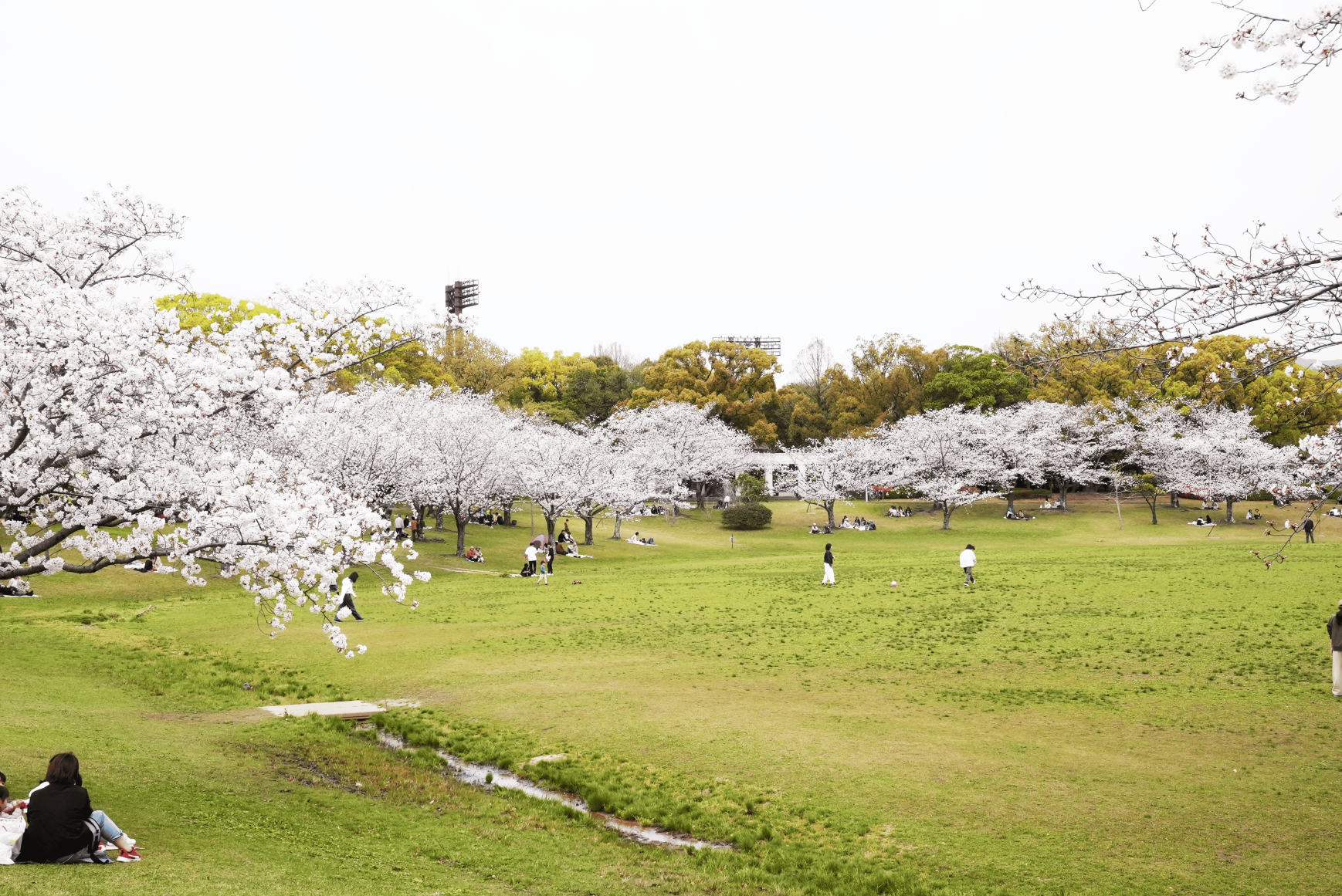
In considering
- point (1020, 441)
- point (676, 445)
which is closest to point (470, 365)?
point (676, 445)

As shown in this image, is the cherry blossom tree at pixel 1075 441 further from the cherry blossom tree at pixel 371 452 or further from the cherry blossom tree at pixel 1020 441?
the cherry blossom tree at pixel 371 452

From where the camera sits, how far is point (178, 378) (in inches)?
403

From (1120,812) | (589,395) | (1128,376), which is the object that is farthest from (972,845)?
(589,395)

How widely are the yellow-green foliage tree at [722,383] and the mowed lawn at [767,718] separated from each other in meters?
46.0

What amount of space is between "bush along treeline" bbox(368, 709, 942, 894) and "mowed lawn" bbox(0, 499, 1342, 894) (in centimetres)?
27

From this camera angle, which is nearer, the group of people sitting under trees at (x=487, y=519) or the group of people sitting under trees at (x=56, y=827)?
the group of people sitting under trees at (x=56, y=827)

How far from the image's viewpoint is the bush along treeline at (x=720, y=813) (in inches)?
385

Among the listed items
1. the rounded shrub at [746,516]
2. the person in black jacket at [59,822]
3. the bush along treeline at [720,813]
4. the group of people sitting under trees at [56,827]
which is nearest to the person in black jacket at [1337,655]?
the bush along treeline at [720,813]

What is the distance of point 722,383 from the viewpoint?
3152 inches

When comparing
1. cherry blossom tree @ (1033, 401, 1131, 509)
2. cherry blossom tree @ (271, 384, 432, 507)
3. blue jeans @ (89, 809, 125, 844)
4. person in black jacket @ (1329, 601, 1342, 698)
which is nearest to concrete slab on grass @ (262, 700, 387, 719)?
blue jeans @ (89, 809, 125, 844)

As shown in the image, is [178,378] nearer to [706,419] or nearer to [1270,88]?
[1270,88]

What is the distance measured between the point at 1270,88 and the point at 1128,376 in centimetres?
307

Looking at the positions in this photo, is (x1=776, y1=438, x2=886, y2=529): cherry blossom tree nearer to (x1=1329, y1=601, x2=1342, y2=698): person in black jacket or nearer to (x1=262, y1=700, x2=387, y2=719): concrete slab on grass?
(x1=1329, y1=601, x2=1342, y2=698): person in black jacket

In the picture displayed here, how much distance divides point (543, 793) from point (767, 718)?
427 cm
